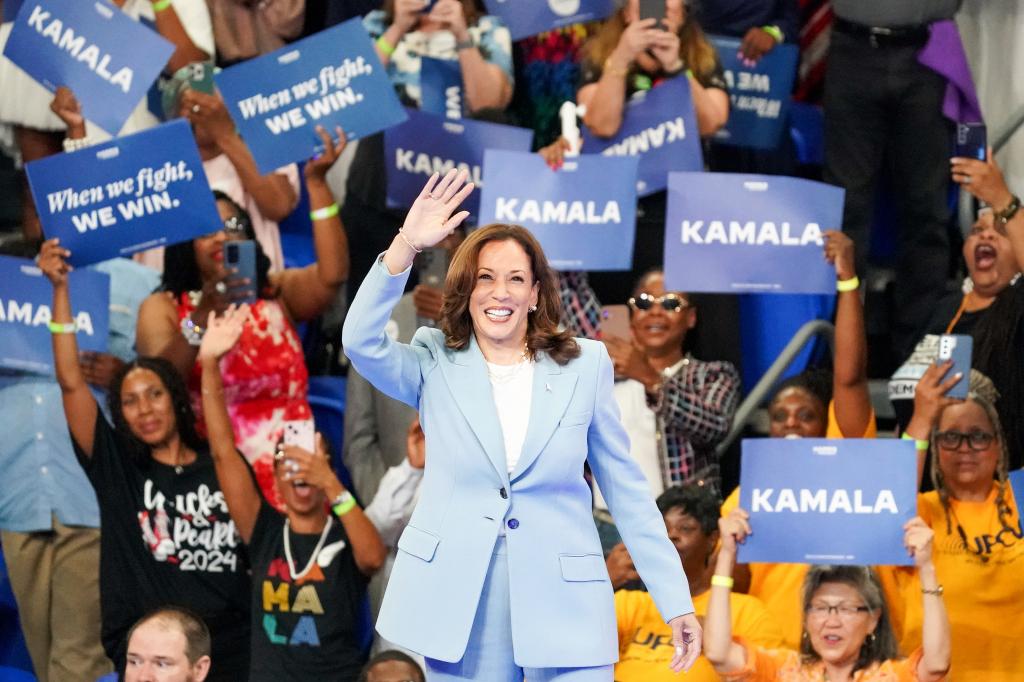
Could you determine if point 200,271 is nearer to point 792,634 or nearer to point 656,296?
point 656,296

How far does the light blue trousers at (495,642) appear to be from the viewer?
3.11 m

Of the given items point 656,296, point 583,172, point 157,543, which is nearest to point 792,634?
point 656,296

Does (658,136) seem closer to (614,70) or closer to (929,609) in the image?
(614,70)

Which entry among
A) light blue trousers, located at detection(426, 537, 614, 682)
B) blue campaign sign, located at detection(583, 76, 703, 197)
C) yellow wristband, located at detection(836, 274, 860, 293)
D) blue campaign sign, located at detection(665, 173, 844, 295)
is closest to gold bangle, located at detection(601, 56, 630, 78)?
blue campaign sign, located at detection(583, 76, 703, 197)

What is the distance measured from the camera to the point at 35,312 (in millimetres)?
5656

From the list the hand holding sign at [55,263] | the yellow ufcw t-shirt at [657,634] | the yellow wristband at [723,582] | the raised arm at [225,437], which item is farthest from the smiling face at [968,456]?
the hand holding sign at [55,263]

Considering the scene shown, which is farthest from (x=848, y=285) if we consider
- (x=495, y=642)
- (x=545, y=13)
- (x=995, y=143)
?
(x=495, y=642)

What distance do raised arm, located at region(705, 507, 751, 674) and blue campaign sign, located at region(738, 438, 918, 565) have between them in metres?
0.03

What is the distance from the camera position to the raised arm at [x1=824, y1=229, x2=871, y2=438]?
524 cm

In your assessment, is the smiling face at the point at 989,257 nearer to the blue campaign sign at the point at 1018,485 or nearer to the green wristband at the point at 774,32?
the blue campaign sign at the point at 1018,485

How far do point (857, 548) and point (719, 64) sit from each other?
2.08 meters

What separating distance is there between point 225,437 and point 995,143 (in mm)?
2938

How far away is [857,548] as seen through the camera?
15.2 feet

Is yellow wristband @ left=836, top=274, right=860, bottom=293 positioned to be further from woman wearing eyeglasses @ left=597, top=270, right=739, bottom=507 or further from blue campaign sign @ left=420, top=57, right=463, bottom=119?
blue campaign sign @ left=420, top=57, right=463, bottom=119
